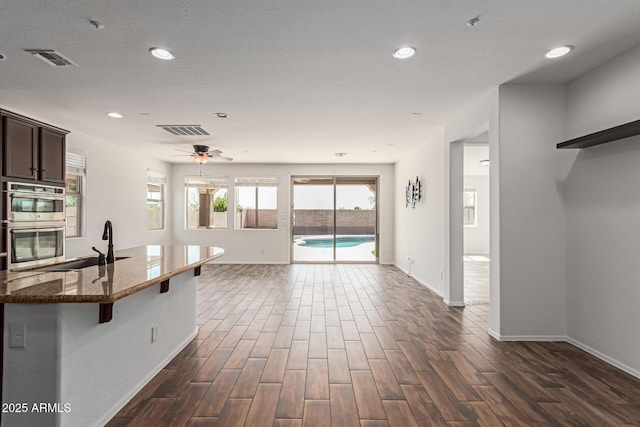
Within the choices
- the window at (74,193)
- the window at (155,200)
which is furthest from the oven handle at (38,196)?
the window at (155,200)

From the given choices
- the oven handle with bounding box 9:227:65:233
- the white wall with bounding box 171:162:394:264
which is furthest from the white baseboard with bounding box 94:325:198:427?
the white wall with bounding box 171:162:394:264

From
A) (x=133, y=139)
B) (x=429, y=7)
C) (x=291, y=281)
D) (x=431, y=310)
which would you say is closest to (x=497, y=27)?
(x=429, y=7)

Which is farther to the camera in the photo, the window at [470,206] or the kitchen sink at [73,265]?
the window at [470,206]

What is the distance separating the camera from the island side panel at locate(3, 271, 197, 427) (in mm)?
1812

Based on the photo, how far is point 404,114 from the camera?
4508 mm

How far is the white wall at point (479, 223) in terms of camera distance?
A: 11508 mm

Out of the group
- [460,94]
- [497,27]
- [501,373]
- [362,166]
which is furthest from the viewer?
[362,166]

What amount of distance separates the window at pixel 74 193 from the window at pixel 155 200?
7.27ft

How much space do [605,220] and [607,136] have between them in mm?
786

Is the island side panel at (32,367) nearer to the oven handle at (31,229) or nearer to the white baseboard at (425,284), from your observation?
the oven handle at (31,229)

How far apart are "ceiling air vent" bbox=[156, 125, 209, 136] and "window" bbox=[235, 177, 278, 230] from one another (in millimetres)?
3323

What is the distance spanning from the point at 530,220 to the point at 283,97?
2.98 m

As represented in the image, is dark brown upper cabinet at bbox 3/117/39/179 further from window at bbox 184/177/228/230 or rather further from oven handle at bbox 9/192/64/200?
window at bbox 184/177/228/230

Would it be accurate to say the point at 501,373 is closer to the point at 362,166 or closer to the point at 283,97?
the point at 283,97
